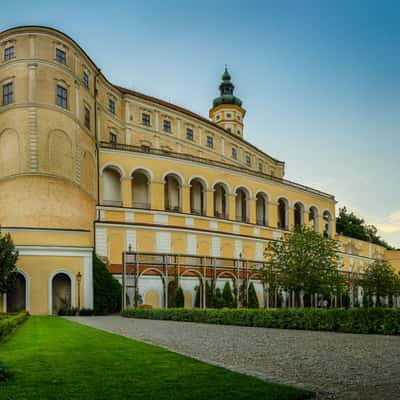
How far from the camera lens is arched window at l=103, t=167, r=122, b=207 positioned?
53.1 m

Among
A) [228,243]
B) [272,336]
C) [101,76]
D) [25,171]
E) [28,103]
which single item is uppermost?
[101,76]

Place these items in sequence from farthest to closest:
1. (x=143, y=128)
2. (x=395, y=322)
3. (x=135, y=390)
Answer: (x=143, y=128) < (x=395, y=322) < (x=135, y=390)

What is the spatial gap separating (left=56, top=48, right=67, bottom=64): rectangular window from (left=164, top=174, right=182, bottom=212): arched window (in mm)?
15489

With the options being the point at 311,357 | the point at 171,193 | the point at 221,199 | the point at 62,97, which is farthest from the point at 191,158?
the point at 311,357

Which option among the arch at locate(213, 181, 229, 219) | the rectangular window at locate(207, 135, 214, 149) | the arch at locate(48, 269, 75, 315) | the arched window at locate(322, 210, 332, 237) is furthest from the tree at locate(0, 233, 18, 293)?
the arched window at locate(322, 210, 332, 237)

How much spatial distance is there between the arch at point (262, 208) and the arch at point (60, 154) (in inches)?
942

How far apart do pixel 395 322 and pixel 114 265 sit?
2955cm

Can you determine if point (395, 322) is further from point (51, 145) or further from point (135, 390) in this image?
point (51, 145)

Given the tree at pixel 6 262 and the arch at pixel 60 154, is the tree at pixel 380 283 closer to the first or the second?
the arch at pixel 60 154

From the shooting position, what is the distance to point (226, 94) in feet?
330

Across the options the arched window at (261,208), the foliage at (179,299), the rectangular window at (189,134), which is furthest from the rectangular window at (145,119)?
the foliage at (179,299)

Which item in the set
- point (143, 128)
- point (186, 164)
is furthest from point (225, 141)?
point (186, 164)

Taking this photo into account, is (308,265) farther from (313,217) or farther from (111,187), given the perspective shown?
(313,217)

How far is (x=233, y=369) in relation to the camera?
10.6m
